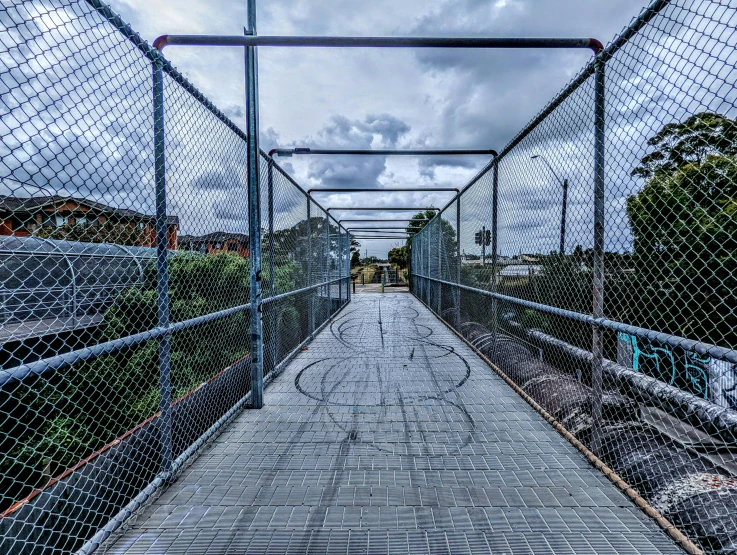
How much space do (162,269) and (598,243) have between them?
8.52 feet

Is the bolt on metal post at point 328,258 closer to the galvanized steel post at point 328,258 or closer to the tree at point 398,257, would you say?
the galvanized steel post at point 328,258

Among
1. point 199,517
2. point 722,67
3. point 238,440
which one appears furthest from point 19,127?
point 722,67

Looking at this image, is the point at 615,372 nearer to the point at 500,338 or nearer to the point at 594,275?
the point at 594,275

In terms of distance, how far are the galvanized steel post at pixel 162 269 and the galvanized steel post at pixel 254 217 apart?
3.49ft

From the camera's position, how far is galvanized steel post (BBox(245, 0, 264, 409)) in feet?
10.6

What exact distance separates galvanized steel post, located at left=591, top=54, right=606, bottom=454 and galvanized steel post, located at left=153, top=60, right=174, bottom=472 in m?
2.55

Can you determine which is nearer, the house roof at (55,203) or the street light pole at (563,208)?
the house roof at (55,203)

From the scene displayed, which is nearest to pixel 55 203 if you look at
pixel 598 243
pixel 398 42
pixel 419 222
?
pixel 398 42

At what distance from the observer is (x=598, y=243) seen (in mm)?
2391

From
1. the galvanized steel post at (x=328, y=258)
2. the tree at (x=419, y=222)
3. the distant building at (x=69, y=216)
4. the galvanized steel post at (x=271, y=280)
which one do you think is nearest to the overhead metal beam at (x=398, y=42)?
the distant building at (x=69, y=216)

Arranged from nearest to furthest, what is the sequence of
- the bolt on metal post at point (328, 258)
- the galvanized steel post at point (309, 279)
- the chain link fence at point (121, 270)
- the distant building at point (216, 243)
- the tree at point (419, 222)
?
1. the chain link fence at point (121, 270)
2. the distant building at point (216, 243)
3. the galvanized steel post at point (309, 279)
4. the bolt on metal post at point (328, 258)
5. the tree at point (419, 222)

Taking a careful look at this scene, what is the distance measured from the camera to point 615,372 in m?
2.31

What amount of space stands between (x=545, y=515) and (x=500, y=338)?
2.60 m

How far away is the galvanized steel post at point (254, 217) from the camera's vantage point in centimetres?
322
